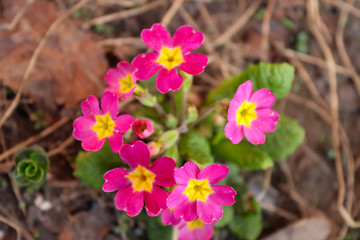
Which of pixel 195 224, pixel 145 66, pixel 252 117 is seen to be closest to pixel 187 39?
pixel 145 66

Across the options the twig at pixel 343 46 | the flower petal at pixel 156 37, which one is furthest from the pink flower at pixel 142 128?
the twig at pixel 343 46

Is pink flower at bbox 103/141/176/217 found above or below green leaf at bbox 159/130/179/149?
above

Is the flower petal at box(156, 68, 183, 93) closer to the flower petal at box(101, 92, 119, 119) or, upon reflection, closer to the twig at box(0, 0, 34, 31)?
the flower petal at box(101, 92, 119, 119)

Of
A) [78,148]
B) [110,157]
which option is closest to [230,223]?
[110,157]

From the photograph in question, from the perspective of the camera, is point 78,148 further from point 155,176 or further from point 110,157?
point 155,176

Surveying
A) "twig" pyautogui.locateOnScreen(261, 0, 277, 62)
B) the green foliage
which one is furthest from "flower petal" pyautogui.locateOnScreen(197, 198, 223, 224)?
"twig" pyautogui.locateOnScreen(261, 0, 277, 62)

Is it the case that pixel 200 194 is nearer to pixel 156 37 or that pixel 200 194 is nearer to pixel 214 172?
pixel 214 172

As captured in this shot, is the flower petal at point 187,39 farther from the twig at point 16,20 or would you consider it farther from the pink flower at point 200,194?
the twig at point 16,20
